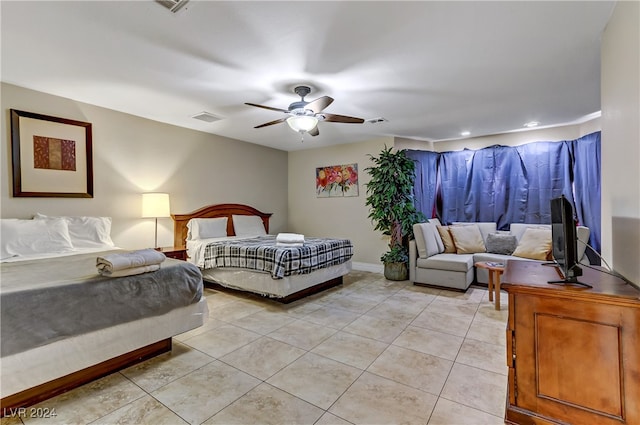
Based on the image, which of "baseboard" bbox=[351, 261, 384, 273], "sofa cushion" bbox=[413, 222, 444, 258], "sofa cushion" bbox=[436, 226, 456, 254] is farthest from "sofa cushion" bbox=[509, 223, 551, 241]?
"baseboard" bbox=[351, 261, 384, 273]

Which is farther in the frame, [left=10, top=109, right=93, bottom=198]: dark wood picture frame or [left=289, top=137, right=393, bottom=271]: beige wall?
[left=289, top=137, right=393, bottom=271]: beige wall

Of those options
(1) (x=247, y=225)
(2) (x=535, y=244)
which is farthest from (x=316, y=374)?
(2) (x=535, y=244)

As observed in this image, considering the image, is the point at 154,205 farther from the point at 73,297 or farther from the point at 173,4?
the point at 173,4

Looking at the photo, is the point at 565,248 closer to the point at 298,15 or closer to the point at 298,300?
the point at 298,15

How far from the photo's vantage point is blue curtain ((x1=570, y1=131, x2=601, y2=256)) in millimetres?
4023

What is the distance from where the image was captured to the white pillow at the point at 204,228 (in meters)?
4.56

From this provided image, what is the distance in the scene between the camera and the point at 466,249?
15.7 feet

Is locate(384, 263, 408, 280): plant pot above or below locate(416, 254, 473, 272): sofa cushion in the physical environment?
below

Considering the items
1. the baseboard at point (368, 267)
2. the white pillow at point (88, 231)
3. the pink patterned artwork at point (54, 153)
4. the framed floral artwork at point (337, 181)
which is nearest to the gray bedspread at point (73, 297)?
the white pillow at point (88, 231)

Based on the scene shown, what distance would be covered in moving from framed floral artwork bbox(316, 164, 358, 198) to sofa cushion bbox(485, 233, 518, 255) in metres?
2.45

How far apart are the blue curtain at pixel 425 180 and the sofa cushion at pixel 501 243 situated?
1123 millimetres

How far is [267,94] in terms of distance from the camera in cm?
331

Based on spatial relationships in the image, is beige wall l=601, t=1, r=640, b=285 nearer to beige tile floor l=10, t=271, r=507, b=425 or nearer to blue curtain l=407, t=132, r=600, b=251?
beige tile floor l=10, t=271, r=507, b=425

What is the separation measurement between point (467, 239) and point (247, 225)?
3846 mm
